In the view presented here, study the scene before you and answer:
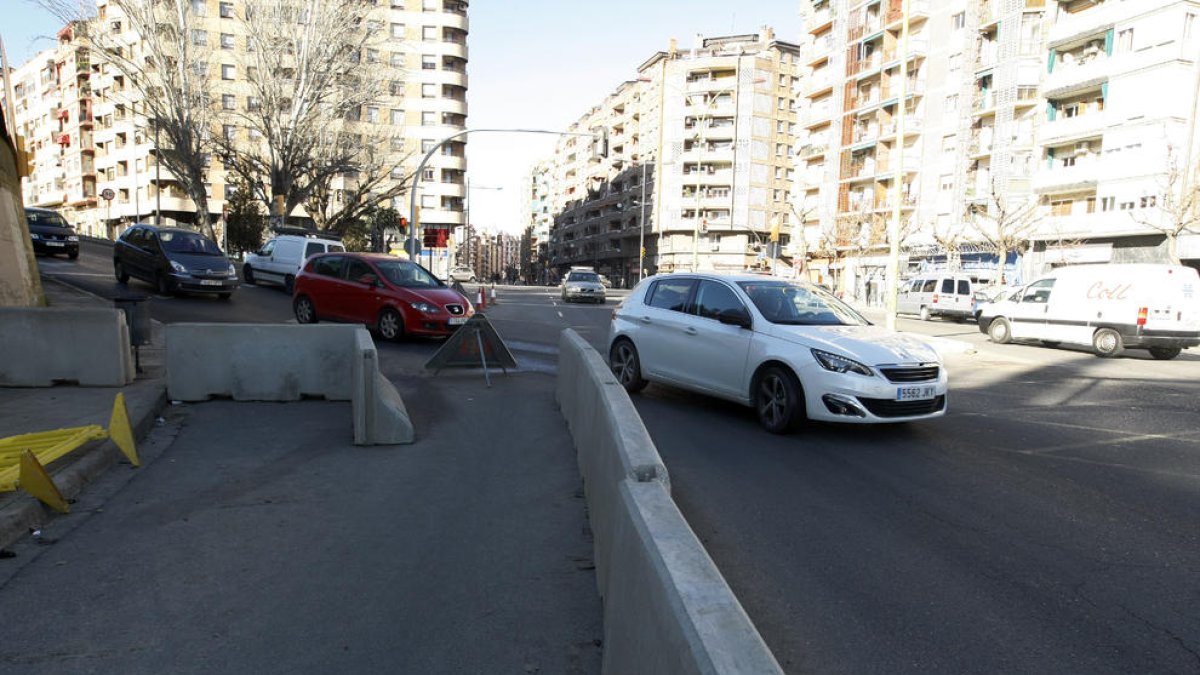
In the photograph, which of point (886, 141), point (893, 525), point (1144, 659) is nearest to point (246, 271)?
point (893, 525)

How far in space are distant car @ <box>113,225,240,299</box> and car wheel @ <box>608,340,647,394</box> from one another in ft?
45.1

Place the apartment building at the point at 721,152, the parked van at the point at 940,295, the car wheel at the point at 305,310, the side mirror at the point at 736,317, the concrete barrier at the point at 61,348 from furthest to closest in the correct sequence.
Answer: the apartment building at the point at 721,152 → the parked van at the point at 940,295 → the car wheel at the point at 305,310 → the concrete barrier at the point at 61,348 → the side mirror at the point at 736,317

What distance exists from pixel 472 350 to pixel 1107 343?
14.3m

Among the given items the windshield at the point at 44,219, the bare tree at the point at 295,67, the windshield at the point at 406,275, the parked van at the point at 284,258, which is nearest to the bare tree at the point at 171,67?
the bare tree at the point at 295,67

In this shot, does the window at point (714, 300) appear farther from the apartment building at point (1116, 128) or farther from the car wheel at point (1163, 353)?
the apartment building at point (1116, 128)

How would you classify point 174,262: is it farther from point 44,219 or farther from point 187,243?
point 44,219

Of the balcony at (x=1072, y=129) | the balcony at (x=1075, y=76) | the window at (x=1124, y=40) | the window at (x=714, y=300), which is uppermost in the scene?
the window at (x=1124, y=40)

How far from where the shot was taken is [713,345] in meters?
7.98

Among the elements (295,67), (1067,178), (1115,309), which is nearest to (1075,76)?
(1067,178)

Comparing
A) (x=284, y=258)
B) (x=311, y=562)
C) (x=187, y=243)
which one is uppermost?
(x=187, y=243)

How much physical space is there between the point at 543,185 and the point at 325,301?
5818 inches

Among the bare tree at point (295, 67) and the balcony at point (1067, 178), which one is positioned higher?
the bare tree at point (295, 67)

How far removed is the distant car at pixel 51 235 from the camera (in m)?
26.4

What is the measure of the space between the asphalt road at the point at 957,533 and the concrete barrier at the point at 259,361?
356 cm
